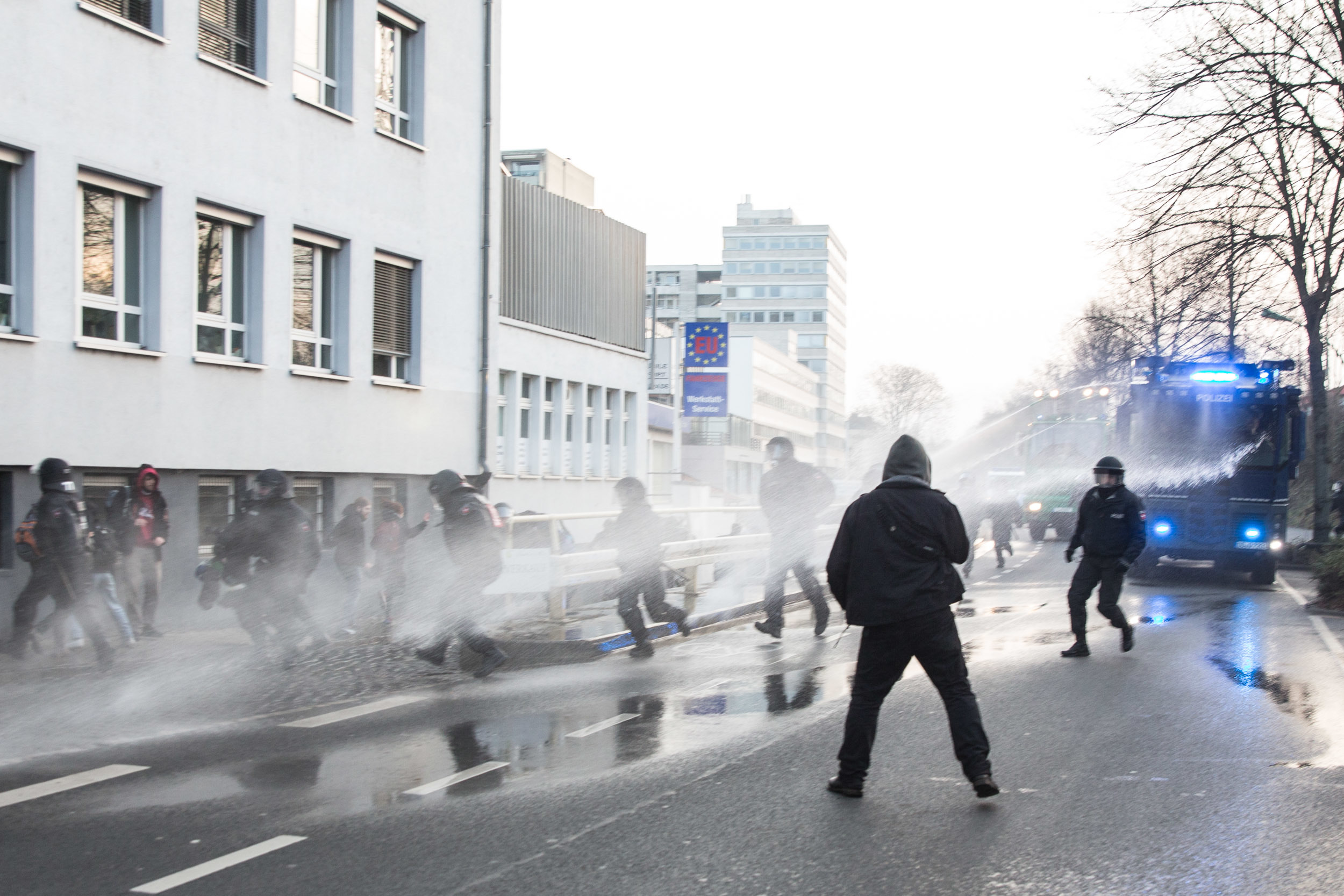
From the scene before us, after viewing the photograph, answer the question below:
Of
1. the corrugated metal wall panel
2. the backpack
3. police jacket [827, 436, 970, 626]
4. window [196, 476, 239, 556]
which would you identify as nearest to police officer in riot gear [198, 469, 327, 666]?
the backpack

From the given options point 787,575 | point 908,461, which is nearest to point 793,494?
point 787,575

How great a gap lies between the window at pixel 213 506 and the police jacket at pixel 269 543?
419 cm

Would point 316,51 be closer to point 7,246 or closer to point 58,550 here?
point 7,246

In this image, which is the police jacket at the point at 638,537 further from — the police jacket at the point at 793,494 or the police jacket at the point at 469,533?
the police jacket at the point at 469,533

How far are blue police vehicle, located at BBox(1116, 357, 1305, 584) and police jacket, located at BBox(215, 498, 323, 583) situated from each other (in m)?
13.4

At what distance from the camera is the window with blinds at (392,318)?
1802cm

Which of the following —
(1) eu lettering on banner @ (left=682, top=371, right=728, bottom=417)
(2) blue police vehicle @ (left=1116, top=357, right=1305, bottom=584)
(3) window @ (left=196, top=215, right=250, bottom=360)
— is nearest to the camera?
(3) window @ (left=196, top=215, right=250, bottom=360)

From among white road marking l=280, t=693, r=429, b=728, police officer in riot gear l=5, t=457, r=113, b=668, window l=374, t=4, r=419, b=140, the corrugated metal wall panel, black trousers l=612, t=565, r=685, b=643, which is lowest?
white road marking l=280, t=693, r=429, b=728

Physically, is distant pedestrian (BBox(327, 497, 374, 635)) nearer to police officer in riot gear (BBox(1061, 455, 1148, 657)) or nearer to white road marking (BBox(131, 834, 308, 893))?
police officer in riot gear (BBox(1061, 455, 1148, 657))

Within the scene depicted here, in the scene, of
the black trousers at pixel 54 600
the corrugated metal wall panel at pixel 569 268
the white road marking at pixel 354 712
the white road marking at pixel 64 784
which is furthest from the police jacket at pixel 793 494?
the corrugated metal wall panel at pixel 569 268

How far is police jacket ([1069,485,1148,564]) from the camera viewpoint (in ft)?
36.7

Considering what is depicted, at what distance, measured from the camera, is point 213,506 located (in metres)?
14.9

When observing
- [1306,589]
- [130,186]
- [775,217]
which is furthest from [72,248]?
[775,217]

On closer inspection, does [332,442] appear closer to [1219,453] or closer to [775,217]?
[1219,453]
